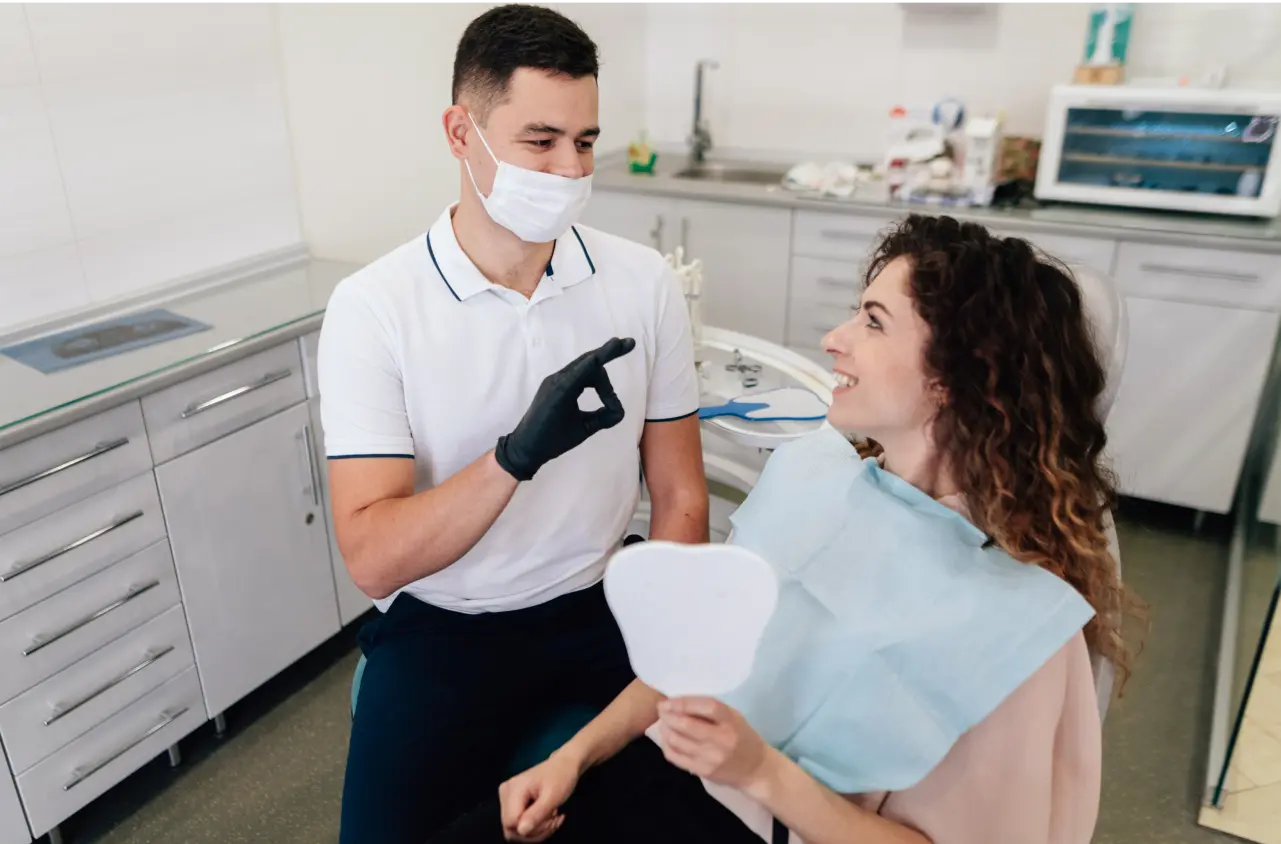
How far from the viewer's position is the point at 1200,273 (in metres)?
2.54

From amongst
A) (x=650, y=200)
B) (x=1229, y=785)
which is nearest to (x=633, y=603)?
(x=1229, y=785)

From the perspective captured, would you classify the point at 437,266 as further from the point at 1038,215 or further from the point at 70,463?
the point at 1038,215

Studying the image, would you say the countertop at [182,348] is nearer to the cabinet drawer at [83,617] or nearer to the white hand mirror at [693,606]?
the cabinet drawer at [83,617]

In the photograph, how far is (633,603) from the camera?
77 centimetres

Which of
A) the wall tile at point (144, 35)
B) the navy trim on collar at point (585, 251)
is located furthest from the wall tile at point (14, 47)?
the navy trim on collar at point (585, 251)

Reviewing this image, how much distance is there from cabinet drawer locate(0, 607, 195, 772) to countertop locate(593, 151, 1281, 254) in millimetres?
2088

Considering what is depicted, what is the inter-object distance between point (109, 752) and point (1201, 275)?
285 centimetres

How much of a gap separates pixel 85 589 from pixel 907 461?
58.5 inches

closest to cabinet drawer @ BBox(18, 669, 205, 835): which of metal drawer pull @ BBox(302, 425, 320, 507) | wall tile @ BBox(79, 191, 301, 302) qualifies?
metal drawer pull @ BBox(302, 425, 320, 507)

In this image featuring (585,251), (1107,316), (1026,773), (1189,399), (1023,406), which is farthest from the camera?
(1189,399)

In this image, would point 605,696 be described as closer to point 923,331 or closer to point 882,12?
point 923,331

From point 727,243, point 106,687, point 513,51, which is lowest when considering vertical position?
point 106,687

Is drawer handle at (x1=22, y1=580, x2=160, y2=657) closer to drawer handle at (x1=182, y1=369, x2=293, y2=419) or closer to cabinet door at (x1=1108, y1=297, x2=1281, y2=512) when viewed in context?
drawer handle at (x1=182, y1=369, x2=293, y2=419)

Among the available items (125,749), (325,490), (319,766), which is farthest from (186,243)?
(319,766)
